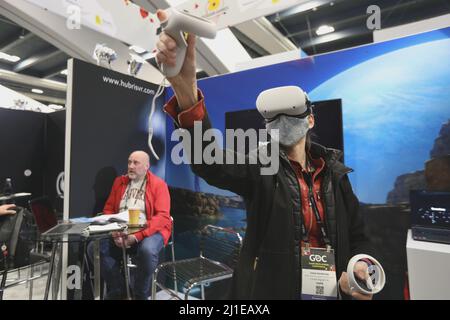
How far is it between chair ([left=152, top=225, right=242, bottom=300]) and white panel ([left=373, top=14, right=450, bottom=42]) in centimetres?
185

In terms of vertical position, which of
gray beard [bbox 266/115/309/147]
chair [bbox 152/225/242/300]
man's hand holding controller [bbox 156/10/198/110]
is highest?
man's hand holding controller [bbox 156/10/198/110]

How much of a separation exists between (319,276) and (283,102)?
1.81 feet

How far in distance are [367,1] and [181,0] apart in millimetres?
2493

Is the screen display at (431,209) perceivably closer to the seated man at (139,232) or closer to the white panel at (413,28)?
the white panel at (413,28)

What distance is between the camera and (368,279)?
814mm

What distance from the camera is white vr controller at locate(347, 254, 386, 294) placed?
0.81m

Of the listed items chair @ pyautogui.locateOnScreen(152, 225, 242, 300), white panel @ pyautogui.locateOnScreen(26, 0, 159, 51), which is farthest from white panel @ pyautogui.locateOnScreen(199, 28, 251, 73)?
chair @ pyautogui.locateOnScreen(152, 225, 242, 300)

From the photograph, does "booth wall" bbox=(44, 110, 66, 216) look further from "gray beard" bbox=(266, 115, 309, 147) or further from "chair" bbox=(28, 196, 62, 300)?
"gray beard" bbox=(266, 115, 309, 147)

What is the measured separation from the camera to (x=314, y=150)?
1.07 meters

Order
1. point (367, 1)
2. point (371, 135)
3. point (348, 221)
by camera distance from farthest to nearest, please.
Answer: point (367, 1) < point (371, 135) < point (348, 221)

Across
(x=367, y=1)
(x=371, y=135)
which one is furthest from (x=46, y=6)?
(x=367, y=1)
